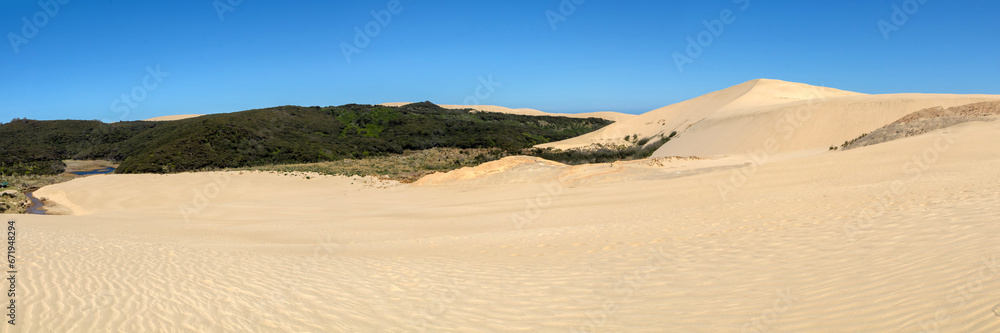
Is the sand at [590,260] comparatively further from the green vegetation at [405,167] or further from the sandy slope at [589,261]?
the green vegetation at [405,167]

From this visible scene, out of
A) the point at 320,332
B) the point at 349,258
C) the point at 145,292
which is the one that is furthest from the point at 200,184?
the point at 320,332

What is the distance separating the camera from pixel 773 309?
4531 mm

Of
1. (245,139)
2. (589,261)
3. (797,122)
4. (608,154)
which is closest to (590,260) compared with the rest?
(589,261)

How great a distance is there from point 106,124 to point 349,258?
6698cm

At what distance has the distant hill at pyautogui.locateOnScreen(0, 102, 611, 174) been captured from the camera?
123ft

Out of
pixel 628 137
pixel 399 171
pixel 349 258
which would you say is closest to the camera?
pixel 349 258

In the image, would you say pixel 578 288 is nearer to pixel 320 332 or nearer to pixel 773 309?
pixel 773 309

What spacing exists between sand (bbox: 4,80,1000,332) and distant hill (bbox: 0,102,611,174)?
79.8ft

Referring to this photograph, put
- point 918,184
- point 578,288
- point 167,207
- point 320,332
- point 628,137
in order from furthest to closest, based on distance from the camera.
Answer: point 628,137 → point 167,207 → point 918,184 → point 578,288 → point 320,332

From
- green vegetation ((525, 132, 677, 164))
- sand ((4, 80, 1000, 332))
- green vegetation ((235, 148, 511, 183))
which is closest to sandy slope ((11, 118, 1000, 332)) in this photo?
sand ((4, 80, 1000, 332))

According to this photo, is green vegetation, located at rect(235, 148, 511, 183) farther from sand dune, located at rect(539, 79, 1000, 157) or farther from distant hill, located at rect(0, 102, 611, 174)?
sand dune, located at rect(539, 79, 1000, 157)

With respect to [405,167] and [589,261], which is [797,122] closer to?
[405,167]

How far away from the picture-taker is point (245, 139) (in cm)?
4275

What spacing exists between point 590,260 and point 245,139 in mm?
42510
